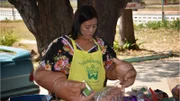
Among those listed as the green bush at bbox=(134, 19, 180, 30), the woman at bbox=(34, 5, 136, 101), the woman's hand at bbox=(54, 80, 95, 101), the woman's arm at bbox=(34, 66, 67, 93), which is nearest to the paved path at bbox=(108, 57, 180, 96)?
the woman at bbox=(34, 5, 136, 101)

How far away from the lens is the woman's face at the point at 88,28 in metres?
2.47

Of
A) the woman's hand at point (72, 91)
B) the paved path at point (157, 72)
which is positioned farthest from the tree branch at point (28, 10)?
the paved path at point (157, 72)

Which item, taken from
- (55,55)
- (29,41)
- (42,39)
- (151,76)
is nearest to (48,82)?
(55,55)

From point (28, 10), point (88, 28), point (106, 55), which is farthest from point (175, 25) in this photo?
point (88, 28)

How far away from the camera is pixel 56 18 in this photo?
168 inches

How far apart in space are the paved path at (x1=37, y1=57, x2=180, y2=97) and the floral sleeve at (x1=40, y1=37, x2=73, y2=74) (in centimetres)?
416

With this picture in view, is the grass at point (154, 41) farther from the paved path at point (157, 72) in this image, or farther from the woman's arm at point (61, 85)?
the woman's arm at point (61, 85)

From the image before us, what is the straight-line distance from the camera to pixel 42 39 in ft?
14.0

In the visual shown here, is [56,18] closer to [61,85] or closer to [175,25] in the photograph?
[61,85]

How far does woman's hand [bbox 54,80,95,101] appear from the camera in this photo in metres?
2.05

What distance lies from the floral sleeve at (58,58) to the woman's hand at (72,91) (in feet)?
0.95

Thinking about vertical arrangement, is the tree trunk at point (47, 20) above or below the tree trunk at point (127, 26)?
above

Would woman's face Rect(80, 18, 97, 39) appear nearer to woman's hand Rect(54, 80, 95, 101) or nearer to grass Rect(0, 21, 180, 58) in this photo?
woman's hand Rect(54, 80, 95, 101)

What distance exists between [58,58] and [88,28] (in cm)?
30
